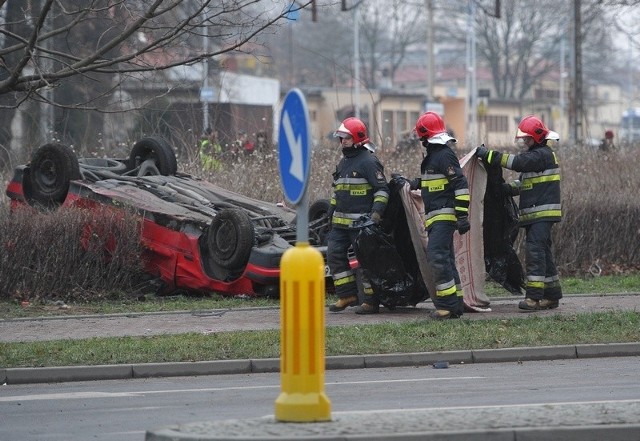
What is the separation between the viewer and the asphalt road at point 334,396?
27.7 feet

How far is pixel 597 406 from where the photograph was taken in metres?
7.82

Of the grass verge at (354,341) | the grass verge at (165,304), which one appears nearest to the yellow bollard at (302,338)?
the grass verge at (354,341)

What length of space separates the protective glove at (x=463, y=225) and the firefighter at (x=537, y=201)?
90 cm

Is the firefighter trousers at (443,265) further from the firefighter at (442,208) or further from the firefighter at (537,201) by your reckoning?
the firefighter at (537,201)

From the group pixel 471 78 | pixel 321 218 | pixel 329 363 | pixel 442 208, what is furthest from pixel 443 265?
pixel 471 78

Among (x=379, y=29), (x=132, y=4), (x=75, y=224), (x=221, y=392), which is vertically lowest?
(x=221, y=392)

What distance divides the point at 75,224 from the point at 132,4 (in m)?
3.17

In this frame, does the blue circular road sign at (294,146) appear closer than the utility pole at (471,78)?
Yes

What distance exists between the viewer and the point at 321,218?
17156mm

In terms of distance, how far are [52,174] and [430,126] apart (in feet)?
19.9

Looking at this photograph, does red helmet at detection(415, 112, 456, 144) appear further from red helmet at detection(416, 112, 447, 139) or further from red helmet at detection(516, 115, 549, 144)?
red helmet at detection(516, 115, 549, 144)

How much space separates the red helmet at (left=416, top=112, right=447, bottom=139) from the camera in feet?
44.9

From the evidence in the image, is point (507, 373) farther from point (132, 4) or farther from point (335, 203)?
point (132, 4)

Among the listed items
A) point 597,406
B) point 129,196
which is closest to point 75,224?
point 129,196
